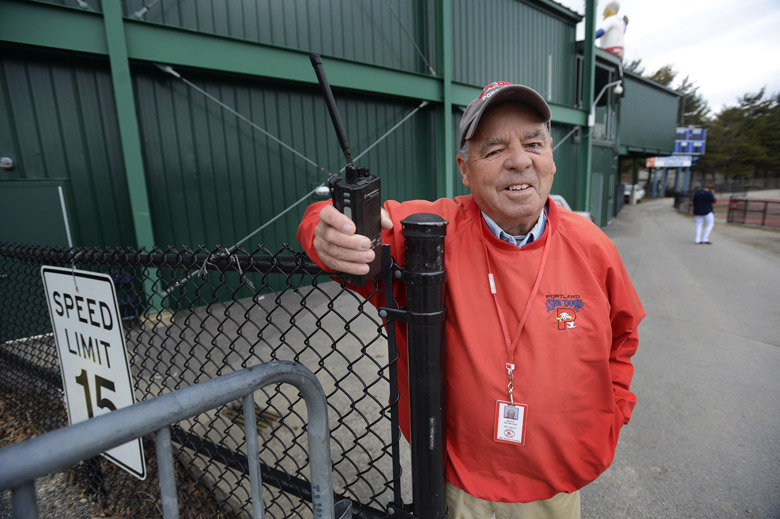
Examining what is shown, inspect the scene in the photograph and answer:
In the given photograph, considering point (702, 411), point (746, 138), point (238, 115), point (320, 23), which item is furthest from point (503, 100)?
point (746, 138)

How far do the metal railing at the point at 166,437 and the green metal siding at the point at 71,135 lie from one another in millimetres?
5483

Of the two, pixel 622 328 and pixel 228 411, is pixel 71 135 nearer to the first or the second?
pixel 228 411

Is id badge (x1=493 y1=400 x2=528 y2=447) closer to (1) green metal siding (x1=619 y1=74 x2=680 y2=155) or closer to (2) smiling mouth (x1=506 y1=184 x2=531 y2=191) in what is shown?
(2) smiling mouth (x1=506 y1=184 x2=531 y2=191)

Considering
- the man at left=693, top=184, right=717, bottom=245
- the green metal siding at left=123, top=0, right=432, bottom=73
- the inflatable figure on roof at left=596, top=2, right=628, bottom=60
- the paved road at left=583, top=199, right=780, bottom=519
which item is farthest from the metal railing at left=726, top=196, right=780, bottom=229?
the green metal siding at left=123, top=0, right=432, bottom=73

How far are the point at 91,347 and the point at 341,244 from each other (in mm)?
1420

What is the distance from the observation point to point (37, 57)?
4586mm

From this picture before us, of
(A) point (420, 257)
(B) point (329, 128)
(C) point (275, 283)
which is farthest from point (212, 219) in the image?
(A) point (420, 257)

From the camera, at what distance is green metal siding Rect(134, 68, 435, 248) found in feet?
18.0

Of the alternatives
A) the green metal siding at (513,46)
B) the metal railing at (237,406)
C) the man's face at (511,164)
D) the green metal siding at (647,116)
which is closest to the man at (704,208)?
the green metal siding at (513,46)

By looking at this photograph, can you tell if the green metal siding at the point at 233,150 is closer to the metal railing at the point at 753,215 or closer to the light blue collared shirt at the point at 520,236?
the light blue collared shirt at the point at 520,236

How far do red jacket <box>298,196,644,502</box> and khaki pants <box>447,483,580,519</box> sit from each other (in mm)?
118

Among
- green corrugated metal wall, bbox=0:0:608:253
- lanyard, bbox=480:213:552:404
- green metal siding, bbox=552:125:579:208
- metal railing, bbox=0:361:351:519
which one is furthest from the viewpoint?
green metal siding, bbox=552:125:579:208

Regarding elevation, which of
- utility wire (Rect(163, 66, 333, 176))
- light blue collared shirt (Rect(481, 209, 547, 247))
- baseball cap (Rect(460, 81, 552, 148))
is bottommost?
light blue collared shirt (Rect(481, 209, 547, 247))

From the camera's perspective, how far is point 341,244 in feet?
3.37
